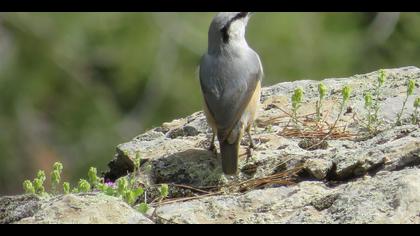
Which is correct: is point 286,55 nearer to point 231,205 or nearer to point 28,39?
point 28,39

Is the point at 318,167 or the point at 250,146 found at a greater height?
the point at 250,146

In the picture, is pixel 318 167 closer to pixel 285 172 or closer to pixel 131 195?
pixel 285 172

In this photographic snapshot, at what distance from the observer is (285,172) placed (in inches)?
222

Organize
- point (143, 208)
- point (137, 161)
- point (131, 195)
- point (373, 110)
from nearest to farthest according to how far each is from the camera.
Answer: point (143, 208) < point (131, 195) < point (137, 161) < point (373, 110)

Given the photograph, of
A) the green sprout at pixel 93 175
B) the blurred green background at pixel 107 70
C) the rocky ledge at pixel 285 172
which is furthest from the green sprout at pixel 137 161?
the blurred green background at pixel 107 70

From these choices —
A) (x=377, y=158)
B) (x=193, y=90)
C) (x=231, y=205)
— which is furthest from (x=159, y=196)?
(x=193, y=90)

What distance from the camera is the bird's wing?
6316mm

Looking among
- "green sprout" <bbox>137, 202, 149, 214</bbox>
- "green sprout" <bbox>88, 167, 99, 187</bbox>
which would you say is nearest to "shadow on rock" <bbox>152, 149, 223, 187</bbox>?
"green sprout" <bbox>88, 167, 99, 187</bbox>

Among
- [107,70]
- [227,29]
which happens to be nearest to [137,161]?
[227,29]

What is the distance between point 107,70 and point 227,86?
8.92 meters

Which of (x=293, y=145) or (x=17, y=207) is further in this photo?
(x=293, y=145)

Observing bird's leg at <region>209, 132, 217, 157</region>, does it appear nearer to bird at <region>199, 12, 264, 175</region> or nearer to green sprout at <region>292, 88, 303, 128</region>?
bird at <region>199, 12, 264, 175</region>
